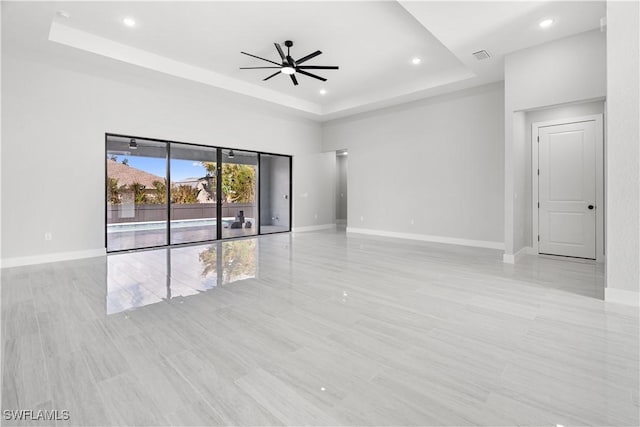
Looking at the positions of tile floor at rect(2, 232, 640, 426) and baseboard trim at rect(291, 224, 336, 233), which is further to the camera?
baseboard trim at rect(291, 224, 336, 233)

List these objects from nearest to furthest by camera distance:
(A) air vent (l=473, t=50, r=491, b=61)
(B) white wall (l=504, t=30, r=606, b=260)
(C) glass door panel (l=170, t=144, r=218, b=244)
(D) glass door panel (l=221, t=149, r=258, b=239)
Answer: (B) white wall (l=504, t=30, r=606, b=260) → (A) air vent (l=473, t=50, r=491, b=61) → (C) glass door panel (l=170, t=144, r=218, b=244) → (D) glass door panel (l=221, t=149, r=258, b=239)

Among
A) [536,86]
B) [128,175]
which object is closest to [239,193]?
[128,175]

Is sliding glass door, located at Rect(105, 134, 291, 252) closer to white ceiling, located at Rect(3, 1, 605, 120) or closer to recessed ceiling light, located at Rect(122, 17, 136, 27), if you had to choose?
white ceiling, located at Rect(3, 1, 605, 120)

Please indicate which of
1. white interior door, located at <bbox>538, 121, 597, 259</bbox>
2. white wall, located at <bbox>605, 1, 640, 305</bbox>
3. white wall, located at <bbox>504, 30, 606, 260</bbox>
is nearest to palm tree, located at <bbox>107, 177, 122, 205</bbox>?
white wall, located at <bbox>504, 30, 606, 260</bbox>

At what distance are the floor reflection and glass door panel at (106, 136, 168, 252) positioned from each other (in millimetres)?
705

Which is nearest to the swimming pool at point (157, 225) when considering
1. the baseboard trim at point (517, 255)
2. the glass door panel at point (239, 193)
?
the glass door panel at point (239, 193)

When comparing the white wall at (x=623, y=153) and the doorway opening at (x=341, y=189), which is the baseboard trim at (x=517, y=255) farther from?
the doorway opening at (x=341, y=189)

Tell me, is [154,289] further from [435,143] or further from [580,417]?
[435,143]

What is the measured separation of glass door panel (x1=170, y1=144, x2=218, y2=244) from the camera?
6777mm

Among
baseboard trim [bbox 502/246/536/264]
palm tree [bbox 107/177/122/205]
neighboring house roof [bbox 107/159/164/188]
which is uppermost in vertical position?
neighboring house roof [bbox 107/159/164/188]

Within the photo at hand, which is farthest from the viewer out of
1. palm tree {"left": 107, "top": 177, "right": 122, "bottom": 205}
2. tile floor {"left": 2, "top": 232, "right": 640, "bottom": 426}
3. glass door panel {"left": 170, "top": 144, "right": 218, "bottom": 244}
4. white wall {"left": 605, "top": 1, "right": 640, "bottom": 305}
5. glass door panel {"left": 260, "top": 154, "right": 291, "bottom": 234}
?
glass door panel {"left": 260, "top": 154, "right": 291, "bottom": 234}

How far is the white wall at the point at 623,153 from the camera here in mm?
3035

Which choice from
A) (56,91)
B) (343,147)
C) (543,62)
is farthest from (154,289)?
(343,147)

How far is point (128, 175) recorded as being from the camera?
6.18 meters
